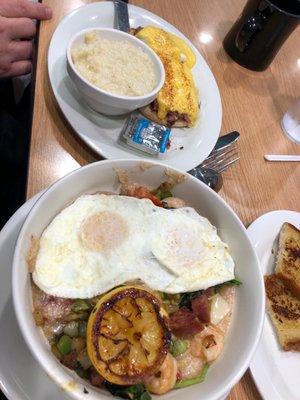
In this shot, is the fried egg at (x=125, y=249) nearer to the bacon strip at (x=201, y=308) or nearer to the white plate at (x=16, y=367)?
the bacon strip at (x=201, y=308)

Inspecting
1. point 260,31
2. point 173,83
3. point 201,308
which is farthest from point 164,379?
point 260,31

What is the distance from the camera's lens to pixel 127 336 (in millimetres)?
828

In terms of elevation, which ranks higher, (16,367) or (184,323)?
(184,323)

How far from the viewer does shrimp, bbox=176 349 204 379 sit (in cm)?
90

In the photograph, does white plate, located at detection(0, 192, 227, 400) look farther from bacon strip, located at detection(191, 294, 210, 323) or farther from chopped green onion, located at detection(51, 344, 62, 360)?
bacon strip, located at detection(191, 294, 210, 323)

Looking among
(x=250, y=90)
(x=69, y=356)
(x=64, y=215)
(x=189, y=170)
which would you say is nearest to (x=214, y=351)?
(x=69, y=356)

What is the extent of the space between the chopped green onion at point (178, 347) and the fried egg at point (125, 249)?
114mm

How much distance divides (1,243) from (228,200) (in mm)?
789

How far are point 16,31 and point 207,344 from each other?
4.29ft

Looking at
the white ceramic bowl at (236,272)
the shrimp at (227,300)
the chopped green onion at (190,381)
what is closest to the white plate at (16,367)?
the white ceramic bowl at (236,272)

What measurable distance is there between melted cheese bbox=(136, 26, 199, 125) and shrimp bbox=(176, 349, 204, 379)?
0.80 m

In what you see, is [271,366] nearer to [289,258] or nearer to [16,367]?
[289,258]

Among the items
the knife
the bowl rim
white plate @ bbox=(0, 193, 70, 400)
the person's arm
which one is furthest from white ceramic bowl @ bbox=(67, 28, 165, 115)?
white plate @ bbox=(0, 193, 70, 400)

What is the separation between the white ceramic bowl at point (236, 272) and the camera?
782 millimetres
